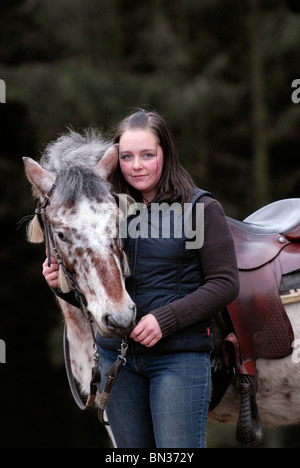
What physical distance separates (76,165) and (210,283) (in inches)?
26.2

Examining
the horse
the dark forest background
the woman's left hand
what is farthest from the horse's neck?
the dark forest background

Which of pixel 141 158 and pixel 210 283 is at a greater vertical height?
pixel 141 158

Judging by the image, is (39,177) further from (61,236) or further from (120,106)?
(120,106)

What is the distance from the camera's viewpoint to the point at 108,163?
214 cm

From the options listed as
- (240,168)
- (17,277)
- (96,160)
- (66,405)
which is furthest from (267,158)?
(96,160)

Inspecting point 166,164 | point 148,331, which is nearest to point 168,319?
point 148,331

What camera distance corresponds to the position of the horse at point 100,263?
1.87 meters

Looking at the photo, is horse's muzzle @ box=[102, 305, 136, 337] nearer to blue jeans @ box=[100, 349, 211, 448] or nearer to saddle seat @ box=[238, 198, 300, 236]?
blue jeans @ box=[100, 349, 211, 448]

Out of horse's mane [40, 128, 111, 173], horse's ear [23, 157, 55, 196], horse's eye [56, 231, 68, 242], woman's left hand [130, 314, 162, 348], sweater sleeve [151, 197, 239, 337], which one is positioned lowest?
woman's left hand [130, 314, 162, 348]

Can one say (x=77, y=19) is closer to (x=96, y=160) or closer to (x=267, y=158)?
(x=267, y=158)

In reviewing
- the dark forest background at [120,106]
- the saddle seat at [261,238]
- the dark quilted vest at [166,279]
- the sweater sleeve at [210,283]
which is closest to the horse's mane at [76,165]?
the dark quilted vest at [166,279]

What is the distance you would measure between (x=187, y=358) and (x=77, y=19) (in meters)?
5.12

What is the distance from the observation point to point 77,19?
615 cm

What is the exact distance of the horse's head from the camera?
5.93 feet
